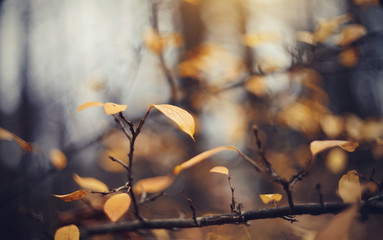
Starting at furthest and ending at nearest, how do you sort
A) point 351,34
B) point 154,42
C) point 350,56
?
point 154,42
point 350,56
point 351,34

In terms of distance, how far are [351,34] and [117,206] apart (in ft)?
4.55

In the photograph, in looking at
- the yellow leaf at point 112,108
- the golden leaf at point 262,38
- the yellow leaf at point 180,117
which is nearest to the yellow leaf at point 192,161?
the yellow leaf at point 180,117

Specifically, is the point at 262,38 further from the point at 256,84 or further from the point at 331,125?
the point at 331,125

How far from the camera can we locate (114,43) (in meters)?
2.02

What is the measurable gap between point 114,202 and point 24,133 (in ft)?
18.8

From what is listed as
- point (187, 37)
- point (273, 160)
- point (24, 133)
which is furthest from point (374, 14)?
point (24, 133)

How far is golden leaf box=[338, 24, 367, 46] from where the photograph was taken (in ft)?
3.79

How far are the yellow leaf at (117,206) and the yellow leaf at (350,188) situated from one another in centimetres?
53

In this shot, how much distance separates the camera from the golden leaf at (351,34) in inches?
45.5

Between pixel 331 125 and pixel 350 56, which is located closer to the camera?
pixel 350 56

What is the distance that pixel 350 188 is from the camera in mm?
506

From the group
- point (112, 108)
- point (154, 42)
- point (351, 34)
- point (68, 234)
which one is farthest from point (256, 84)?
point (68, 234)

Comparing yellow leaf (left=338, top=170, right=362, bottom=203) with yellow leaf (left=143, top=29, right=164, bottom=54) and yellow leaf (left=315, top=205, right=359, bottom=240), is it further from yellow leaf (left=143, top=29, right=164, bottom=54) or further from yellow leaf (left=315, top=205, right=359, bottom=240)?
yellow leaf (left=143, top=29, right=164, bottom=54)

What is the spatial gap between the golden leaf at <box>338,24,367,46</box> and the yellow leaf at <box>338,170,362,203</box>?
37.0 inches
